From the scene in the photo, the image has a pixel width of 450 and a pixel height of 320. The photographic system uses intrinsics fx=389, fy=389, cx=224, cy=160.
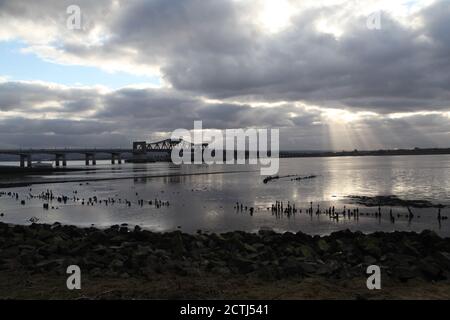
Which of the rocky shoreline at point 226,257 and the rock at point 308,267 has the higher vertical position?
the rock at point 308,267

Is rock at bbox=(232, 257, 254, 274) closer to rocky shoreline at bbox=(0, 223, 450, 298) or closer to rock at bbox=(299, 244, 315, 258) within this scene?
rocky shoreline at bbox=(0, 223, 450, 298)

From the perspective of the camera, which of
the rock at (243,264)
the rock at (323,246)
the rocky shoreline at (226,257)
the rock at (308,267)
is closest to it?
the rocky shoreline at (226,257)

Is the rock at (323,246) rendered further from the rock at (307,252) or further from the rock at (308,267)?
the rock at (308,267)

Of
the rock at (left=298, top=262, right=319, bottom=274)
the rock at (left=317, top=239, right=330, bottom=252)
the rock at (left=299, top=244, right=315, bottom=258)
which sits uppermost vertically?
the rock at (left=298, top=262, right=319, bottom=274)

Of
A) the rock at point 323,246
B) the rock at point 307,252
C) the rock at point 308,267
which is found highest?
the rock at point 308,267

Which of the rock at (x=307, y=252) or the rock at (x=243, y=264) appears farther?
the rock at (x=307, y=252)

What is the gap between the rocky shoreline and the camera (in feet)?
47.8

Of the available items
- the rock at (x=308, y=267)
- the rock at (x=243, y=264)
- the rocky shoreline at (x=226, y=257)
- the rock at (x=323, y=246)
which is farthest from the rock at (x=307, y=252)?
the rock at (x=243, y=264)

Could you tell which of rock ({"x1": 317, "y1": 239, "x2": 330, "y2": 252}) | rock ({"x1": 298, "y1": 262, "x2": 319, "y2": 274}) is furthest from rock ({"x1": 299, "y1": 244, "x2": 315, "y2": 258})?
rock ({"x1": 298, "y1": 262, "x2": 319, "y2": 274})

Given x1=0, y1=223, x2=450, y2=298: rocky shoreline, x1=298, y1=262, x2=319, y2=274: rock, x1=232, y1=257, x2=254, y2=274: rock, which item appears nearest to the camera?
x1=0, y1=223, x2=450, y2=298: rocky shoreline

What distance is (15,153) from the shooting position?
17712cm

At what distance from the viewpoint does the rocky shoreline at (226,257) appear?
47.8 ft

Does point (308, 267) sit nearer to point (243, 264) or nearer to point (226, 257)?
point (243, 264)
